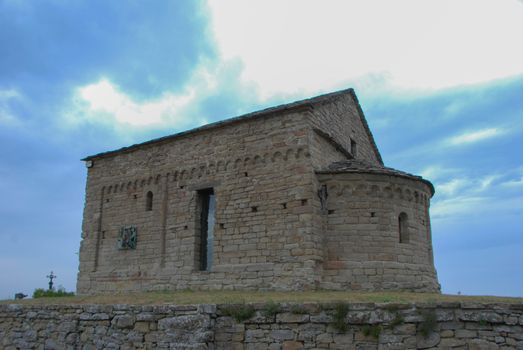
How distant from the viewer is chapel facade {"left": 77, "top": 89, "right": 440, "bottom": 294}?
42.1 feet

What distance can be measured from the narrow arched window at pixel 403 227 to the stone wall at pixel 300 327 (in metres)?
5.81

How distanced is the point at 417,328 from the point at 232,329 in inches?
128

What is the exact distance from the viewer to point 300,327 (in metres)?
8.06

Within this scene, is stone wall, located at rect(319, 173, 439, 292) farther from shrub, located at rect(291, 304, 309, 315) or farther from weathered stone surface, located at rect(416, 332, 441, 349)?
weathered stone surface, located at rect(416, 332, 441, 349)

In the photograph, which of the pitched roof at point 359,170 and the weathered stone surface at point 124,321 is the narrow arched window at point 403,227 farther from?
the weathered stone surface at point 124,321

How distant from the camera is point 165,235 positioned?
15.8 m

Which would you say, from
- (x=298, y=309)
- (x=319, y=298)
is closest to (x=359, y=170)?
(x=319, y=298)

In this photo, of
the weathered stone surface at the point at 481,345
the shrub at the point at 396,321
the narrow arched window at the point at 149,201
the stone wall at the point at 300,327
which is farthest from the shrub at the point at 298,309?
the narrow arched window at the point at 149,201

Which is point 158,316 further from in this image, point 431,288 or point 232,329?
point 431,288

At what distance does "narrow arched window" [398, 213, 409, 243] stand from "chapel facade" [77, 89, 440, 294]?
0.03m

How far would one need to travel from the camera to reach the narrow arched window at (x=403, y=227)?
1341 centimetres

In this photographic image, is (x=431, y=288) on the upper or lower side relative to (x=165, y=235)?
lower

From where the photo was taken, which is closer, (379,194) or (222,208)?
(379,194)

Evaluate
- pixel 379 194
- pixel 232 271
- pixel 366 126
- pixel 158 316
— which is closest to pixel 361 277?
pixel 379 194
